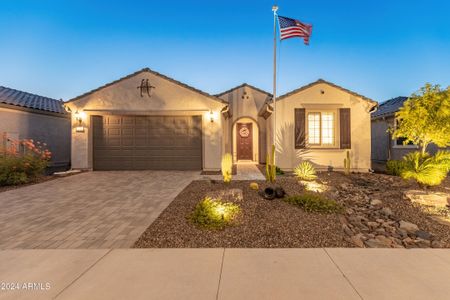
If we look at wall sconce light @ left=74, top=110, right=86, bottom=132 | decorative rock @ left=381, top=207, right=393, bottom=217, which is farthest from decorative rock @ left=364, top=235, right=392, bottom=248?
wall sconce light @ left=74, top=110, right=86, bottom=132

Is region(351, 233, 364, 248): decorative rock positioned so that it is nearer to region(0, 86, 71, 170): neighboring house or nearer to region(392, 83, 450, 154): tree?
region(392, 83, 450, 154): tree

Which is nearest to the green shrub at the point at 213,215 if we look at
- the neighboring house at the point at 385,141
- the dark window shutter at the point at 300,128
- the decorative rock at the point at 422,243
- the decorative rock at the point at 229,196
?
the decorative rock at the point at 229,196

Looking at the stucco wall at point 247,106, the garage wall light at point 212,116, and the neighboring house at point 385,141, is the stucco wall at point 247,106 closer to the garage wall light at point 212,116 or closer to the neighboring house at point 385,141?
the garage wall light at point 212,116

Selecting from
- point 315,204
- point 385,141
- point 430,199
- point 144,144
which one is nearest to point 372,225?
point 315,204

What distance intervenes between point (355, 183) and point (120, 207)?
7.88m

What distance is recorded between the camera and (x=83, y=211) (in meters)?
5.13

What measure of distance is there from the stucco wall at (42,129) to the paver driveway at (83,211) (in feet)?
17.5

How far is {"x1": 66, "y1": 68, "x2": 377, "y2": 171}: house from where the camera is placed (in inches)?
423

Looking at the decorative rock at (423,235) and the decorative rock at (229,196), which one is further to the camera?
the decorative rock at (229,196)

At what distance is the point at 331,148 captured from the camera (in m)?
10.8

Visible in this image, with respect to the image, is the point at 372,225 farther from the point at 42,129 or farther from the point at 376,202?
the point at 42,129

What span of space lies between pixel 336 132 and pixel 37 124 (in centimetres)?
1608

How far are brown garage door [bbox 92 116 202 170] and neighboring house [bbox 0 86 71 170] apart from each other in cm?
408

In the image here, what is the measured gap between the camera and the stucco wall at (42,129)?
11.1 metres
